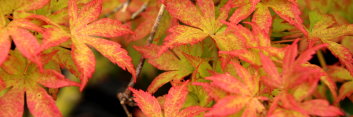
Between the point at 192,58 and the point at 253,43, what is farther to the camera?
the point at 192,58

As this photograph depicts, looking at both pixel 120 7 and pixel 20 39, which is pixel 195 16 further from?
pixel 120 7

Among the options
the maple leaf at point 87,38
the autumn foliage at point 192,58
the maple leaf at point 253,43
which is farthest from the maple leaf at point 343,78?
the maple leaf at point 87,38

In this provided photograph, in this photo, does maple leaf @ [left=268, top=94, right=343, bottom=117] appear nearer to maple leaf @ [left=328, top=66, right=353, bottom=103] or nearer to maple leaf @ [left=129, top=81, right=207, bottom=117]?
maple leaf @ [left=129, top=81, right=207, bottom=117]

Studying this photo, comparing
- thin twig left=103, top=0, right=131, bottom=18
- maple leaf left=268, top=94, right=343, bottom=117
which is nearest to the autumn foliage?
maple leaf left=268, top=94, right=343, bottom=117

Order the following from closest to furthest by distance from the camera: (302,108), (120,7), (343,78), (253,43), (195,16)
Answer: (302,108) → (253,43) → (195,16) → (343,78) → (120,7)

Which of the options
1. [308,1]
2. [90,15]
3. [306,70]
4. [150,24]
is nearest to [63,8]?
[90,15]

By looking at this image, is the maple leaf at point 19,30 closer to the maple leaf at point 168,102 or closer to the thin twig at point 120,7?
the maple leaf at point 168,102

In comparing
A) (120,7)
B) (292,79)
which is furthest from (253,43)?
(120,7)
